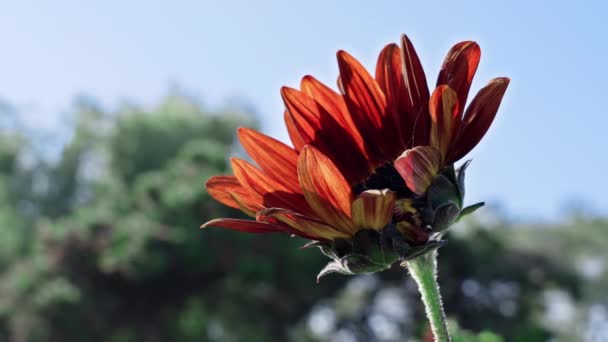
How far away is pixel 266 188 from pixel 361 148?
0.12m

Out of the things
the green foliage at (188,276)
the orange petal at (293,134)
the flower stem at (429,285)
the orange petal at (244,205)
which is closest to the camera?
the flower stem at (429,285)

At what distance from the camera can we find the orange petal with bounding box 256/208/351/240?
661 millimetres

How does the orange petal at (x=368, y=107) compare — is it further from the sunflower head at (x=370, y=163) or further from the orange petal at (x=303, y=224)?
the orange petal at (x=303, y=224)

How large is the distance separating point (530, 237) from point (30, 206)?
12.3 metres

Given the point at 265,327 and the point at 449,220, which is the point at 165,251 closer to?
the point at 265,327

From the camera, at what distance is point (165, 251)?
1082 centimetres

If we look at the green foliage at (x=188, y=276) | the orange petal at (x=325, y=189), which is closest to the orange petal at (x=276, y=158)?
the orange petal at (x=325, y=189)

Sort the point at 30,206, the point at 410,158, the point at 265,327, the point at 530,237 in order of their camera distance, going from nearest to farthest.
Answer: the point at 410,158
the point at 265,327
the point at 30,206
the point at 530,237

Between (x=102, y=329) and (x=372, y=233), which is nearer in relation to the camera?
(x=372, y=233)

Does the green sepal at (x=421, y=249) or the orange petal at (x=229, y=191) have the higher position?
the orange petal at (x=229, y=191)

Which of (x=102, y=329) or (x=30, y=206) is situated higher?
(x=30, y=206)

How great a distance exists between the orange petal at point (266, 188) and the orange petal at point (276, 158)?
0.04 feet

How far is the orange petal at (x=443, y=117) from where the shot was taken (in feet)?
2.23

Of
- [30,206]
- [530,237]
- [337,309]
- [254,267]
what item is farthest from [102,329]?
[530,237]
